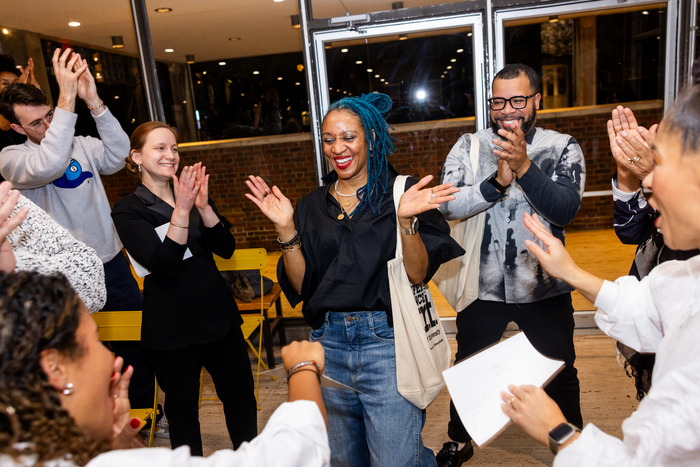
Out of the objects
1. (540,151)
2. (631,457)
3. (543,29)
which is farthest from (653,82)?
(631,457)

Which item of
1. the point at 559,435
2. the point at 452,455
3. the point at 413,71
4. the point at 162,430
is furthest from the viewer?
the point at 413,71

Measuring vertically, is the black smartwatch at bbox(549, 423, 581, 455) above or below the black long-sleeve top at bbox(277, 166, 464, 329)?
below

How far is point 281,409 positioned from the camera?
3.36ft

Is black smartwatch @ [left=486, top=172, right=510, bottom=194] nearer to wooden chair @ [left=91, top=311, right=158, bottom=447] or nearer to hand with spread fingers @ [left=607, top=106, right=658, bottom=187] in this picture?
hand with spread fingers @ [left=607, top=106, right=658, bottom=187]

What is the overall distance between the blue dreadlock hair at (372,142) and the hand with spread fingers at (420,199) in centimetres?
19

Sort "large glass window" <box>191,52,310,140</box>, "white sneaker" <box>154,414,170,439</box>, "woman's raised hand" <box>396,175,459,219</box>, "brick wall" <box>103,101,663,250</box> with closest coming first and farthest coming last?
"woman's raised hand" <box>396,175,459,219</box> < "white sneaker" <box>154,414,170,439</box> < "brick wall" <box>103,101,663,250</box> < "large glass window" <box>191,52,310,140</box>

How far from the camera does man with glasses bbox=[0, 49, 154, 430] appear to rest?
7.89 ft

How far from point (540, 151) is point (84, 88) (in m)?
2.41

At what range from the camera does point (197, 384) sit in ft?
7.02

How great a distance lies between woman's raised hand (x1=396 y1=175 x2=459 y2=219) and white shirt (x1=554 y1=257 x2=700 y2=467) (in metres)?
0.63

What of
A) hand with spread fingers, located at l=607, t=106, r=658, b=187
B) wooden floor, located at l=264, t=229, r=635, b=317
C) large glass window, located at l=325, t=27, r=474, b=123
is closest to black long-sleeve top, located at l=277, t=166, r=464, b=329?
hand with spread fingers, located at l=607, t=106, r=658, b=187

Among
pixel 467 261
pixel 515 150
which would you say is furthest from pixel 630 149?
pixel 467 261

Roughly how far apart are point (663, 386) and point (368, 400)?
106 cm

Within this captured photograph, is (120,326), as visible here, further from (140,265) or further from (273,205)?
(273,205)
